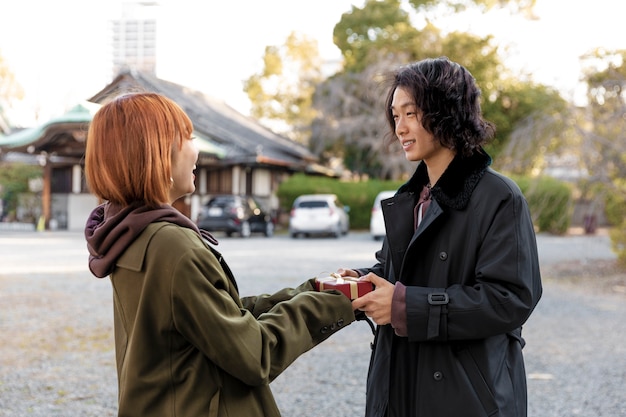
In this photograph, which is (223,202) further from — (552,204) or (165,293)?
(165,293)

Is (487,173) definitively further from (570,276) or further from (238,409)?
(570,276)

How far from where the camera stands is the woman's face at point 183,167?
169cm

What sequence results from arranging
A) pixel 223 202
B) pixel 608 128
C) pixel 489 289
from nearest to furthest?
1. pixel 489 289
2. pixel 608 128
3. pixel 223 202

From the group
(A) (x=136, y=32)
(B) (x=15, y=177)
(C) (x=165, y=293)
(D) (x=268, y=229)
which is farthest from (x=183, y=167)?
(A) (x=136, y=32)

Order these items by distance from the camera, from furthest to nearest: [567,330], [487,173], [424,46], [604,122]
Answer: [424,46] → [604,122] → [567,330] → [487,173]

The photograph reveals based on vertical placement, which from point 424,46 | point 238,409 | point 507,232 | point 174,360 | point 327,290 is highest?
point 424,46

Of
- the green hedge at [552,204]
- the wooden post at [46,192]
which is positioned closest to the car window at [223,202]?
the wooden post at [46,192]

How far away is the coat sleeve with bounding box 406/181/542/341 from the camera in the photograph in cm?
170

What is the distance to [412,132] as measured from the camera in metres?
1.94

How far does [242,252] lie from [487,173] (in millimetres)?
13823

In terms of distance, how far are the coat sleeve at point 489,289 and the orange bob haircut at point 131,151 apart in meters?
0.72

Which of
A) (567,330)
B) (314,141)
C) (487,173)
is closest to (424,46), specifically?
(314,141)

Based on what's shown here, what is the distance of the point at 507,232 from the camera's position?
5.63ft

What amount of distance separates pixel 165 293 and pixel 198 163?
24.2 metres
